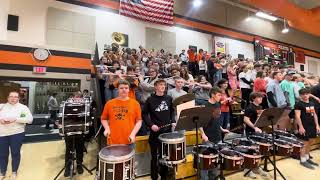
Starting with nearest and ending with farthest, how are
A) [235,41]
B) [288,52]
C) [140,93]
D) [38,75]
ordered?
[140,93] < [38,75] < [235,41] < [288,52]

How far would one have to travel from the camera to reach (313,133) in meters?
5.25

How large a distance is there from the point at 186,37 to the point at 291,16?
4.88m

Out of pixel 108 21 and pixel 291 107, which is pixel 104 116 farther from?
pixel 108 21

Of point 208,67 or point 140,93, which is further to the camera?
point 208,67

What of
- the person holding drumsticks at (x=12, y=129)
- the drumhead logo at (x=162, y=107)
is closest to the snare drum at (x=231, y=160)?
the drumhead logo at (x=162, y=107)

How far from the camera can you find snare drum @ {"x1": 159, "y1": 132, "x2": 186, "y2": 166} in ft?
11.0

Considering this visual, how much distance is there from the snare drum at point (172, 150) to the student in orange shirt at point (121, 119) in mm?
480

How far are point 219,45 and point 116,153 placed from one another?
11.9 m

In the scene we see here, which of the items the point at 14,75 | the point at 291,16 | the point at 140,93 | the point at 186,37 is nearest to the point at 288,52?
the point at 291,16

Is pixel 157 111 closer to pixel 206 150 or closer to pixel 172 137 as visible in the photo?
pixel 172 137

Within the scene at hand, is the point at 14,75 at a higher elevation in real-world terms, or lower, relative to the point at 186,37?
lower

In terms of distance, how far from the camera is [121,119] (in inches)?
130

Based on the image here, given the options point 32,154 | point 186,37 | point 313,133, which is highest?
point 186,37

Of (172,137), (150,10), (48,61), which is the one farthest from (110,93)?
(150,10)
